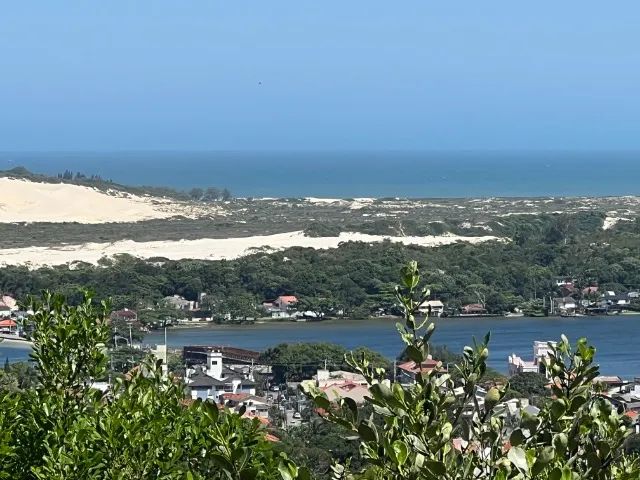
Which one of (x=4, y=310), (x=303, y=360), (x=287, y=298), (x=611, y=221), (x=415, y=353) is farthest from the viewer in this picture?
(x=611, y=221)

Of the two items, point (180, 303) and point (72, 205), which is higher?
point (72, 205)

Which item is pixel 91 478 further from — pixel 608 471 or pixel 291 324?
pixel 291 324

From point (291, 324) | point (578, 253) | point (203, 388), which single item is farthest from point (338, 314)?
point (203, 388)

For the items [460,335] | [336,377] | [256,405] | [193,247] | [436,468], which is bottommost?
[460,335]

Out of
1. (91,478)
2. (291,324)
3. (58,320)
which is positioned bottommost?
(291,324)

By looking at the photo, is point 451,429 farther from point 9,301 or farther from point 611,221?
point 611,221

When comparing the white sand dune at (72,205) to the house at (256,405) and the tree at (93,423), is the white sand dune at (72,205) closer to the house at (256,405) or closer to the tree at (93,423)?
the house at (256,405)

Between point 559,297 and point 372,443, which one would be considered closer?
point 372,443

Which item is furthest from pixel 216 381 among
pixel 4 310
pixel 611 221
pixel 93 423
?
pixel 611 221
